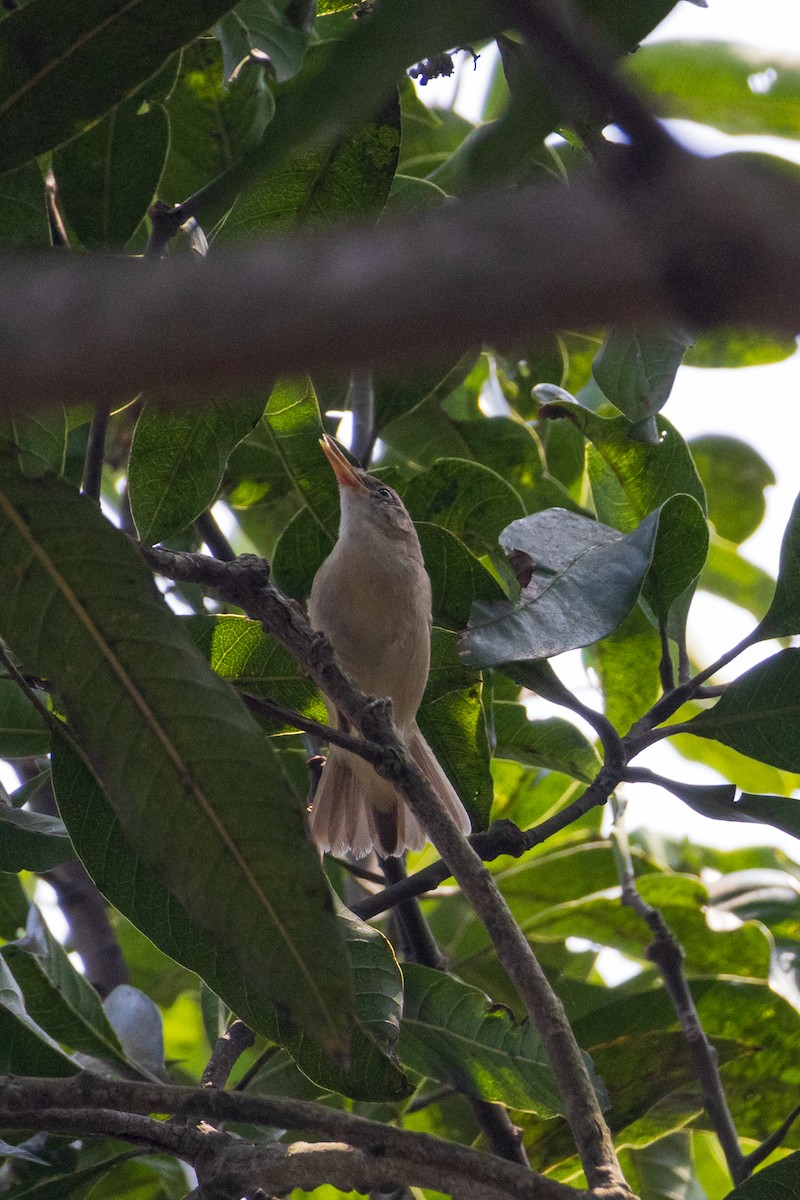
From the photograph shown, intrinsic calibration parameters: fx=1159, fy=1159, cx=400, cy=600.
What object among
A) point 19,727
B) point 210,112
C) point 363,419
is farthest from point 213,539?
point 210,112

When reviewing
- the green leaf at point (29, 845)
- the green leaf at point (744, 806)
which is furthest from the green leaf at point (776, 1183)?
the green leaf at point (29, 845)

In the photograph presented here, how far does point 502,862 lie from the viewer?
3631 millimetres

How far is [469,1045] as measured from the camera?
7.67 feet

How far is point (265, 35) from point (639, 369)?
3.35ft

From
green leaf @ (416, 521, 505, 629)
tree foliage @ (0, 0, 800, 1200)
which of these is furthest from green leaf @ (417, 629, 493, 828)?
green leaf @ (416, 521, 505, 629)

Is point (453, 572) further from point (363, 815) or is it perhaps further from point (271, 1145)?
point (271, 1145)

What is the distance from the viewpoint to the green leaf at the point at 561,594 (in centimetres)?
214

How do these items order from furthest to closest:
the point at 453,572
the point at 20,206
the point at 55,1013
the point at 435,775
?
the point at 435,775 < the point at 453,572 < the point at 55,1013 < the point at 20,206

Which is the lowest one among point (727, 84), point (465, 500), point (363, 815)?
point (363, 815)

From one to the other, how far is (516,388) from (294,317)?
3.38 metres

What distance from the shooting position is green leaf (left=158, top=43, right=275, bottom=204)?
275cm

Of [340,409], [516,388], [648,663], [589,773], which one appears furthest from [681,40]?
[589,773]

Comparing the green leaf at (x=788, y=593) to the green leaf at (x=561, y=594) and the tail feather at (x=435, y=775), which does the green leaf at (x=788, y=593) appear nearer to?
the green leaf at (x=561, y=594)

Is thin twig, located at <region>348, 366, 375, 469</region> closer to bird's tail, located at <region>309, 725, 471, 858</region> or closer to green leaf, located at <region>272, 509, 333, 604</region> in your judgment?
green leaf, located at <region>272, 509, 333, 604</region>
